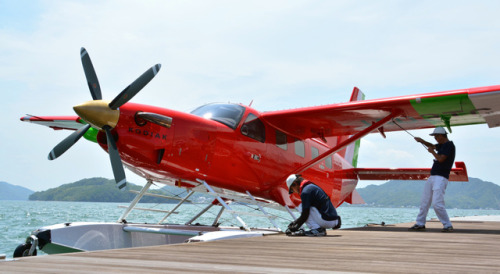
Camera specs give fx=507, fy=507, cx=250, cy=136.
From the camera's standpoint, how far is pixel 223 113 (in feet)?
31.3

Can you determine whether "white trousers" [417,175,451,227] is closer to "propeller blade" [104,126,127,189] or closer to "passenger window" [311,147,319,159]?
"passenger window" [311,147,319,159]

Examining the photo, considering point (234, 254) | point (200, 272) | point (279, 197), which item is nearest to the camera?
point (200, 272)

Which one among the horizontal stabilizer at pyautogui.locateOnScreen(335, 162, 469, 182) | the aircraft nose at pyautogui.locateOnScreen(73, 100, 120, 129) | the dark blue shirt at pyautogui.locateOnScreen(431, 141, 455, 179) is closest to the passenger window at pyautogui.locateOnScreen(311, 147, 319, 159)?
the horizontal stabilizer at pyautogui.locateOnScreen(335, 162, 469, 182)

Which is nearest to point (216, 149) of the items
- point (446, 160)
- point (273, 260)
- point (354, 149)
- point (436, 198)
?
point (436, 198)

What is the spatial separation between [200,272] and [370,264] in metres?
1.31

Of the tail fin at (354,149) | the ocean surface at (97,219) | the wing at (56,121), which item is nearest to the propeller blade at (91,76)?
the wing at (56,121)

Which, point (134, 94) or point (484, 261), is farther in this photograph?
point (134, 94)

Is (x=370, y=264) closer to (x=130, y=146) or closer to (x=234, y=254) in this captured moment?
(x=234, y=254)

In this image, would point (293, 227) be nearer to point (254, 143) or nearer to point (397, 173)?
point (254, 143)

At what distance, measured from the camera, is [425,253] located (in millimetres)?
4527

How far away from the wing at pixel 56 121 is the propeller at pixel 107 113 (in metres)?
1.77

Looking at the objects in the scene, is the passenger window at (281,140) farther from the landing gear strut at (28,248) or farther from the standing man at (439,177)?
the landing gear strut at (28,248)

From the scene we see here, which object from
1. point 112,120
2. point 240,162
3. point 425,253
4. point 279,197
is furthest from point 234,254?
point 279,197

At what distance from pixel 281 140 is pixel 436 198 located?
3506mm
